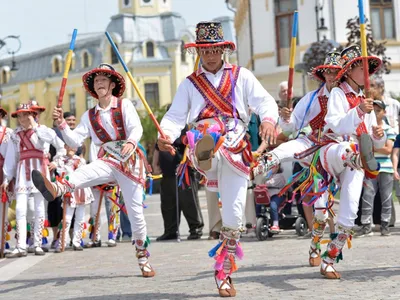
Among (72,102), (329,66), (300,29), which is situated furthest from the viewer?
(72,102)

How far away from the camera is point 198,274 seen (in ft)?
30.7

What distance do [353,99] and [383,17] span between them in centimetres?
3394

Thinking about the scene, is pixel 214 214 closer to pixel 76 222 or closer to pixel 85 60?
pixel 76 222

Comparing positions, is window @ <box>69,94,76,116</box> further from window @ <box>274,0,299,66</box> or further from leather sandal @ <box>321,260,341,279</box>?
leather sandal @ <box>321,260,341,279</box>

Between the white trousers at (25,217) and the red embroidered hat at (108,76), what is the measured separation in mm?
3202

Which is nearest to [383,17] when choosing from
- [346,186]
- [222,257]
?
[346,186]

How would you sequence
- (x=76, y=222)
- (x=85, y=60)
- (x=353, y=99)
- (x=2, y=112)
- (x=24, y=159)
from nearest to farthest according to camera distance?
(x=353, y=99)
(x=2, y=112)
(x=24, y=159)
(x=76, y=222)
(x=85, y=60)

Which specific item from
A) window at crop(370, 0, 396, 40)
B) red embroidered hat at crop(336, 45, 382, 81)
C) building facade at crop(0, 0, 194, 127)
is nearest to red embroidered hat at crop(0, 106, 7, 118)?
red embroidered hat at crop(336, 45, 382, 81)

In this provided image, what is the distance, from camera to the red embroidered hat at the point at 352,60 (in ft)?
28.7

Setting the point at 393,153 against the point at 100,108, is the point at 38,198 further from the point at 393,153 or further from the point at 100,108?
the point at 393,153

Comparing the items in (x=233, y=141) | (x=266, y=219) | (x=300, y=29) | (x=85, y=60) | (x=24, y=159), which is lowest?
(x=266, y=219)

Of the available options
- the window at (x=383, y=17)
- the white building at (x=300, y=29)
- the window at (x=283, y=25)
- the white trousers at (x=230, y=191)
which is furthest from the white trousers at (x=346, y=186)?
the window at (x=283, y=25)

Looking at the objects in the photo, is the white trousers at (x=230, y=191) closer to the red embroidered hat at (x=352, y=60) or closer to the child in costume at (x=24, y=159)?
the red embroidered hat at (x=352, y=60)

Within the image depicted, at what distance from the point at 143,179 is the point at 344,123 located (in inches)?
89.1
